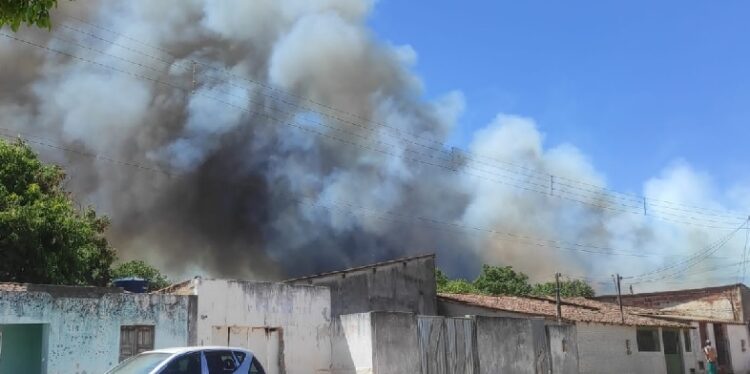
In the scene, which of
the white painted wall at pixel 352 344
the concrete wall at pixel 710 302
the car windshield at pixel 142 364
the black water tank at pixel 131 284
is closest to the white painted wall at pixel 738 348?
the concrete wall at pixel 710 302

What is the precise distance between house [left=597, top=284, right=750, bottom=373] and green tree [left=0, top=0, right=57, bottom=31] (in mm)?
35360

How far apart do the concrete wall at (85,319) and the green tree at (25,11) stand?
30.3 ft

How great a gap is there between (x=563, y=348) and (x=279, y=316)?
11007 mm

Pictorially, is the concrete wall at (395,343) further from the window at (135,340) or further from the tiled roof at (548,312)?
the tiled roof at (548,312)

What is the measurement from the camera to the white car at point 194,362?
9.90m

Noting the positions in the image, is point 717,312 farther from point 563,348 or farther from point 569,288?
point 563,348

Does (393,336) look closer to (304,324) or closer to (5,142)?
(304,324)

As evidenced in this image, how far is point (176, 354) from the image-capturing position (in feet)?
33.0

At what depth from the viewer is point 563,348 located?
24.3m

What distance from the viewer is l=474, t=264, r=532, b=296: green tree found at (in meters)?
53.9

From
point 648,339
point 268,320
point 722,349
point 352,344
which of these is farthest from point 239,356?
point 722,349

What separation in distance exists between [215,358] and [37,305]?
6.08 m

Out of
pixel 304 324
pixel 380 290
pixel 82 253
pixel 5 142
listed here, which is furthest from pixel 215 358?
pixel 5 142

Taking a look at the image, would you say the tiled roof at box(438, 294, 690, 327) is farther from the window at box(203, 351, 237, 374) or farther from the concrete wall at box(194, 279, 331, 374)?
the window at box(203, 351, 237, 374)
